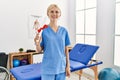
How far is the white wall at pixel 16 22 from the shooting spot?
3.66 meters

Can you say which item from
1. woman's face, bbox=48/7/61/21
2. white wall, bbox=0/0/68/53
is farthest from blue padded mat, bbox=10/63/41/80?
white wall, bbox=0/0/68/53

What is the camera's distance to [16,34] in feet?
12.6

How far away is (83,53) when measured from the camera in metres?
2.97

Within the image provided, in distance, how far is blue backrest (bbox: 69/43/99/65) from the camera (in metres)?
2.78

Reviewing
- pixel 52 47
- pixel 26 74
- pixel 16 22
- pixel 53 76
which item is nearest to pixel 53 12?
pixel 52 47

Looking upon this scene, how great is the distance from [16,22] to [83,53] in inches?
76.5

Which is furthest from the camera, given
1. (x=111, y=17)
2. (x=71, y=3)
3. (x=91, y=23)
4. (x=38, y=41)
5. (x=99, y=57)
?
(x=71, y=3)

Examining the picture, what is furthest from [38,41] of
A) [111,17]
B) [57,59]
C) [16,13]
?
[16,13]

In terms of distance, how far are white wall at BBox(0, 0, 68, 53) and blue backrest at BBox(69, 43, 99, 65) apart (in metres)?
1.44

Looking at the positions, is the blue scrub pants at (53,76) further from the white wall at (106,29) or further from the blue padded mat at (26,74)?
the white wall at (106,29)

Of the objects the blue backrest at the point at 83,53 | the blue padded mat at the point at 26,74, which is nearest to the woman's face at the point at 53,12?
the blue padded mat at the point at 26,74

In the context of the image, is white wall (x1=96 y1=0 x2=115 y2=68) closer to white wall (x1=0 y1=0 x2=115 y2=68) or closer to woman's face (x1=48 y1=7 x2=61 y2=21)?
white wall (x1=0 y1=0 x2=115 y2=68)

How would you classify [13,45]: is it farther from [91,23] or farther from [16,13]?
[91,23]

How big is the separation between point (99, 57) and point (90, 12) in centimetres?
121
